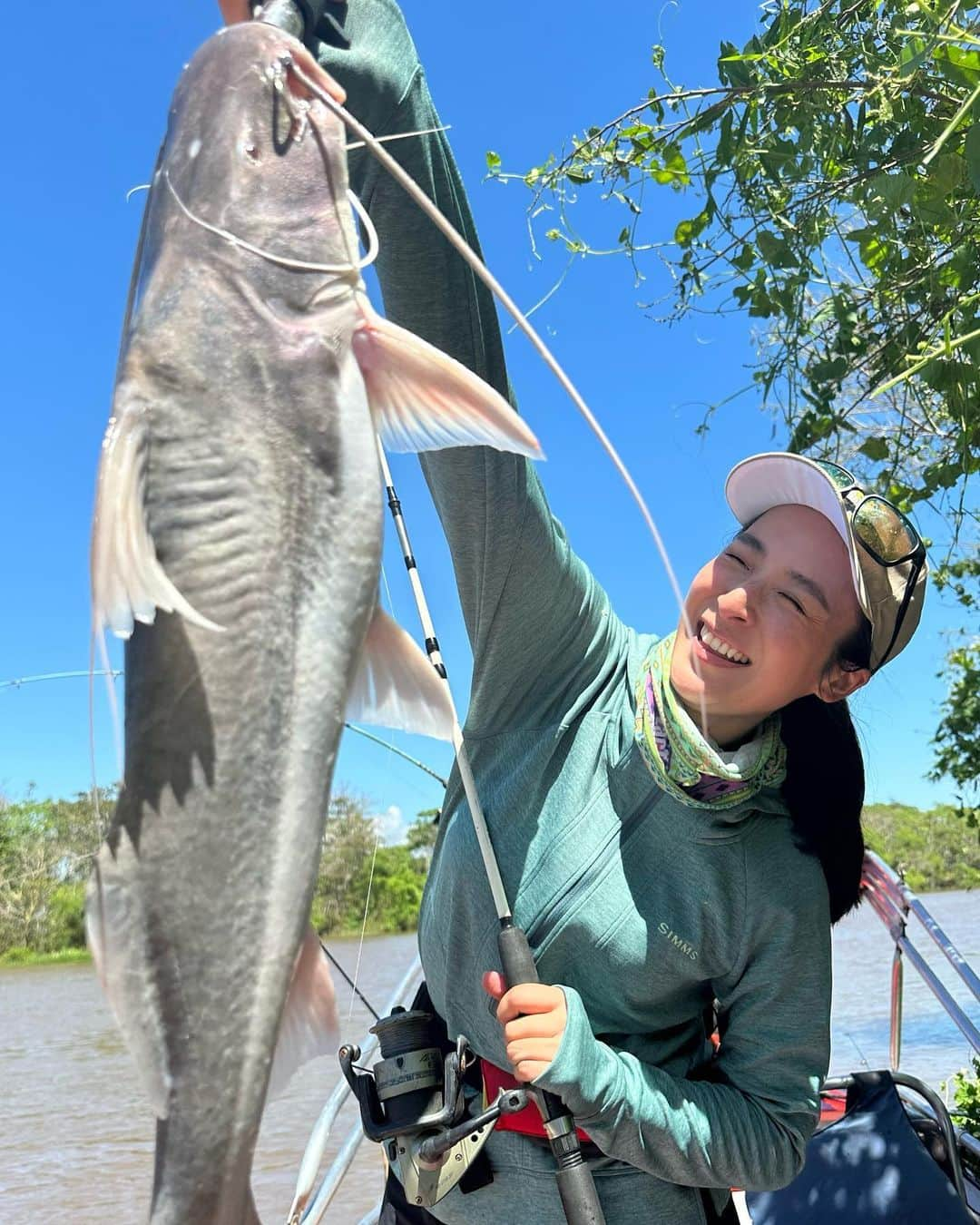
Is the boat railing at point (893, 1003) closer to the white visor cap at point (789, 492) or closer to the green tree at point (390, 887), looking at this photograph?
the green tree at point (390, 887)

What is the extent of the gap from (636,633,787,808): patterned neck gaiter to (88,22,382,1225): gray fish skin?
76cm

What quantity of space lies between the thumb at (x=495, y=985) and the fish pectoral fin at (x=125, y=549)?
85 centimetres

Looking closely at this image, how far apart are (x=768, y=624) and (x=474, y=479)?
1.84ft

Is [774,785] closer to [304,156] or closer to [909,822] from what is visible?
[304,156]

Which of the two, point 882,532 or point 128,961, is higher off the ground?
point 882,532

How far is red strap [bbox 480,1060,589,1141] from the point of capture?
174cm

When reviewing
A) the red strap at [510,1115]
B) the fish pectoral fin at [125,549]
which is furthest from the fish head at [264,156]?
the red strap at [510,1115]

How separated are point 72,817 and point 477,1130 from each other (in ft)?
2.67

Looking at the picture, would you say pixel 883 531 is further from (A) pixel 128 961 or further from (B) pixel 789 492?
(A) pixel 128 961

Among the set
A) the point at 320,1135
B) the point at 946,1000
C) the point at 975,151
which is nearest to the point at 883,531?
the point at 975,151

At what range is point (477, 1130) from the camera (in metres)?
1.72

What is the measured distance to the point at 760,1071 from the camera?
5.78 feet

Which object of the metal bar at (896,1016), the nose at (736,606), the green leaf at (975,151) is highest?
the green leaf at (975,151)

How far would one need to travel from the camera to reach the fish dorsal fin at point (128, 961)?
958 mm
